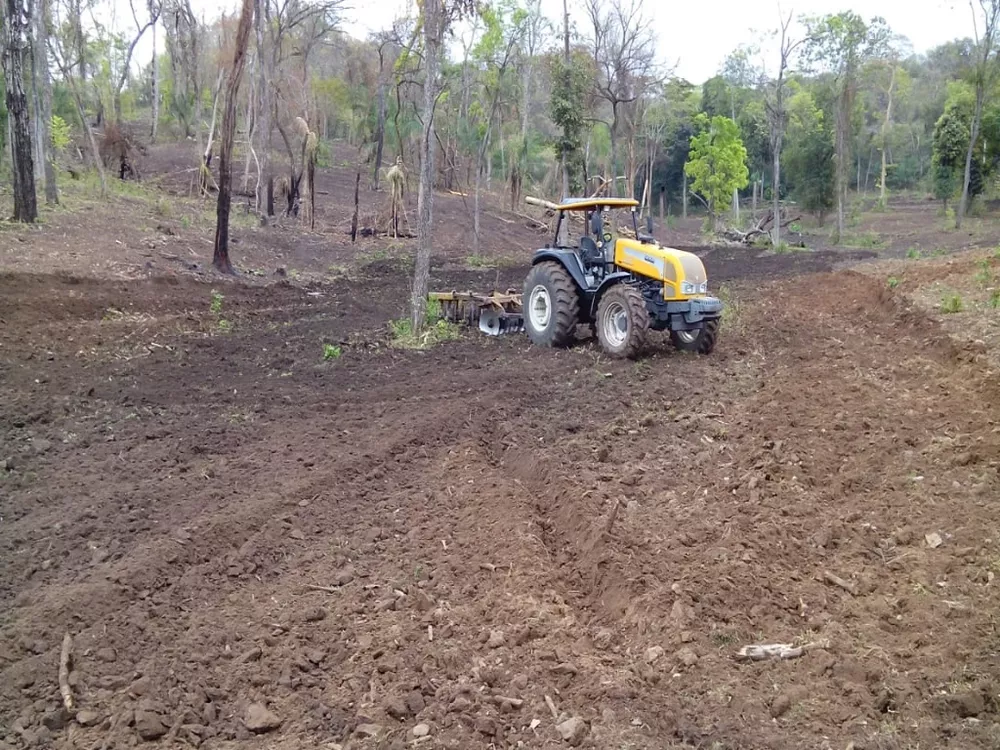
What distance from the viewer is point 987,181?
135 ft

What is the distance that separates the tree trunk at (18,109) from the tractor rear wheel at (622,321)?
38.3 ft

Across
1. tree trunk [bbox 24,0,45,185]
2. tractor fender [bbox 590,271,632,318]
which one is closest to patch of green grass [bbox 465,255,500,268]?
tree trunk [bbox 24,0,45,185]

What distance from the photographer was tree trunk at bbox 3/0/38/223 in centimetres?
1534

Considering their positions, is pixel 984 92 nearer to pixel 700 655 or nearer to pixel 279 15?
pixel 279 15

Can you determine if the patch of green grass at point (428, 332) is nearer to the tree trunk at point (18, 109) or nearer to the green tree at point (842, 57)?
the tree trunk at point (18, 109)

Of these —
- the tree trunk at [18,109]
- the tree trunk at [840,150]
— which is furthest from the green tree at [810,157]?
the tree trunk at [18,109]

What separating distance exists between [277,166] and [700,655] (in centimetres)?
4214

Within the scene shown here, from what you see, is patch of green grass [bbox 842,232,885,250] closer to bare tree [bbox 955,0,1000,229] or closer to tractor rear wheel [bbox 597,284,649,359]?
bare tree [bbox 955,0,1000,229]

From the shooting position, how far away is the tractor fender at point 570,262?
10984 mm

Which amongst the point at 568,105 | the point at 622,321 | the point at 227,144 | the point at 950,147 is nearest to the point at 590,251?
the point at 622,321

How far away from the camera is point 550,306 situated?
442 inches

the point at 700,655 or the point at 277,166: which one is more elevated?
the point at 277,166

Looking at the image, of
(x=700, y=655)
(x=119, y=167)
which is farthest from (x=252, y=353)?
(x=119, y=167)

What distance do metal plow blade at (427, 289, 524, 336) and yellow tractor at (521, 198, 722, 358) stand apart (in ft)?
2.42
